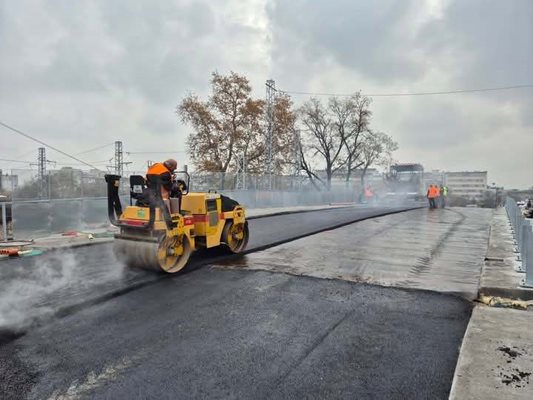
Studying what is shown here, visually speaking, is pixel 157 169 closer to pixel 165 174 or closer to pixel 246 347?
pixel 165 174

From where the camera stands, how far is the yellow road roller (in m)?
6.45

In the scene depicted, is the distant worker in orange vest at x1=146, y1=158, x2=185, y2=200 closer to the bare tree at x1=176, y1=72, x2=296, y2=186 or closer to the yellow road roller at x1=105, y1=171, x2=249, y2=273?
the yellow road roller at x1=105, y1=171, x2=249, y2=273

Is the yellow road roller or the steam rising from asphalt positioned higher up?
the yellow road roller

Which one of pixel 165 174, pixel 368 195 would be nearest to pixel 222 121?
pixel 368 195

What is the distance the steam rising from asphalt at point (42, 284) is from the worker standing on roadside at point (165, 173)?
5.02 ft

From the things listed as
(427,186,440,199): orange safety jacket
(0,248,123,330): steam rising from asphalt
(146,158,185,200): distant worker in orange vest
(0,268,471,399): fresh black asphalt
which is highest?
(146,158,185,200): distant worker in orange vest

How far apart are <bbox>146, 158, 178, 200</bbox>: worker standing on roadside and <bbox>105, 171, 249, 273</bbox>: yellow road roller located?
118 millimetres

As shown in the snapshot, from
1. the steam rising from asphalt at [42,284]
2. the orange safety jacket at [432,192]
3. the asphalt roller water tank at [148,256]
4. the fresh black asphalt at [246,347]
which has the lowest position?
the fresh black asphalt at [246,347]

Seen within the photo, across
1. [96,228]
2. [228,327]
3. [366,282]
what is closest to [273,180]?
[96,228]

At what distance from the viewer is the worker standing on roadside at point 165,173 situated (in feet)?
21.1

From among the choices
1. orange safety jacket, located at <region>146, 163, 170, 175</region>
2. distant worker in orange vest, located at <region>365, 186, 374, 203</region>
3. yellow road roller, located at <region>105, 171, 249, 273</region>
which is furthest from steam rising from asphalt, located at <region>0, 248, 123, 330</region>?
distant worker in orange vest, located at <region>365, 186, 374, 203</region>

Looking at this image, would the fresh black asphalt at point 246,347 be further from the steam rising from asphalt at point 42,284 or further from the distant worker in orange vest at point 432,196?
the distant worker in orange vest at point 432,196

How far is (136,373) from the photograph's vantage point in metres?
3.45

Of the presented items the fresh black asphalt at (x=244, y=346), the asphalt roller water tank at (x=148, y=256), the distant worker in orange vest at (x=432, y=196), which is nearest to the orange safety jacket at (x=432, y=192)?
the distant worker in orange vest at (x=432, y=196)
